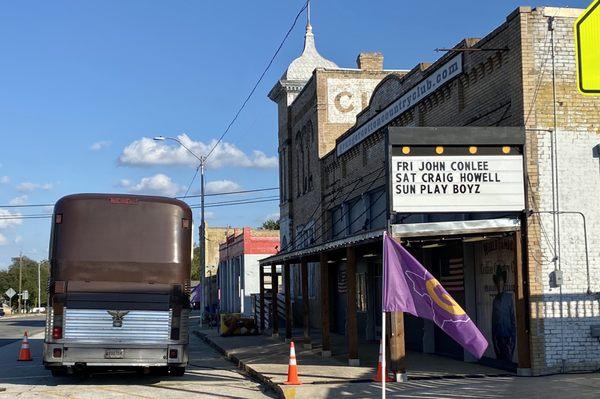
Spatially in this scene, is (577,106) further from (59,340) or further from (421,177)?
(59,340)

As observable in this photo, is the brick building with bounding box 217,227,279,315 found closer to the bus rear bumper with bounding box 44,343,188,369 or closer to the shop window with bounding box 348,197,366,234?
the shop window with bounding box 348,197,366,234

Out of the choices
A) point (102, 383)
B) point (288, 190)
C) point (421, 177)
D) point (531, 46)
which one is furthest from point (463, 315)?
point (288, 190)

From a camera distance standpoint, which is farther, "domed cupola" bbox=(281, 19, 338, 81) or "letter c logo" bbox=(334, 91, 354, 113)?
"domed cupola" bbox=(281, 19, 338, 81)

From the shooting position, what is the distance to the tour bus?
1347cm

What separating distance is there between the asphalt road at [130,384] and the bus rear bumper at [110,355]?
483 millimetres

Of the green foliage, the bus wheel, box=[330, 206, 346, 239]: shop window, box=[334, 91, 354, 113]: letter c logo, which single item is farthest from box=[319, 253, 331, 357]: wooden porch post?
the green foliage

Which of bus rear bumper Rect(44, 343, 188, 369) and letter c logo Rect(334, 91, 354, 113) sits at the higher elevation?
letter c logo Rect(334, 91, 354, 113)

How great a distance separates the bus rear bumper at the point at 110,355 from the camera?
1337 centimetres

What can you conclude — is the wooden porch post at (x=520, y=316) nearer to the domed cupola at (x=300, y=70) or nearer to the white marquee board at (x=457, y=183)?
the white marquee board at (x=457, y=183)

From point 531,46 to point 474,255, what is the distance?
4791 mm

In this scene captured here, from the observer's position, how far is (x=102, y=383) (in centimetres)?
1459

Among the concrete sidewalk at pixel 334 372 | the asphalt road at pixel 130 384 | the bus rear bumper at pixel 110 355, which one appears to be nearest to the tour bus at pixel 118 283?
the bus rear bumper at pixel 110 355

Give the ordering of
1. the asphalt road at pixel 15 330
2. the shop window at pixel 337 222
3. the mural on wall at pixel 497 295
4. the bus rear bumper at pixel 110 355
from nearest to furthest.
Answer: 1. the bus rear bumper at pixel 110 355
2. the mural on wall at pixel 497 295
3. the shop window at pixel 337 222
4. the asphalt road at pixel 15 330

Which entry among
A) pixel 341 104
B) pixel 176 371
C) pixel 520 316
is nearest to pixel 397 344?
pixel 520 316
